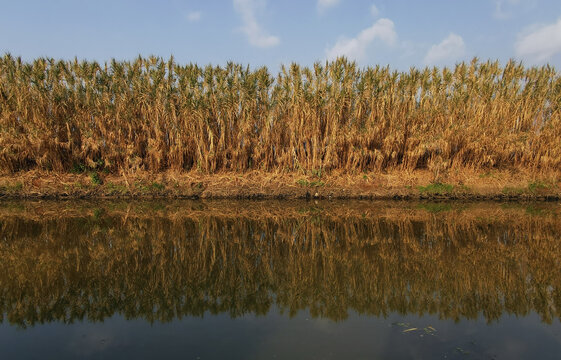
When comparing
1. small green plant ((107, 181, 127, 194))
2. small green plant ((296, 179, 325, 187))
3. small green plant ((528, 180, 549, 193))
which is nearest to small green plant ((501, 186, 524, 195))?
small green plant ((528, 180, 549, 193))

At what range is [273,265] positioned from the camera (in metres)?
8.41

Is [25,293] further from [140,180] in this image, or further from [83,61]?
[83,61]

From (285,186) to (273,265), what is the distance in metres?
9.67

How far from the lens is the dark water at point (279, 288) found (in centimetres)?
529

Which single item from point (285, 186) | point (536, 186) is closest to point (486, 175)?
point (536, 186)

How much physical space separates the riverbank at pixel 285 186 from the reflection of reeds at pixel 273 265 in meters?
3.98

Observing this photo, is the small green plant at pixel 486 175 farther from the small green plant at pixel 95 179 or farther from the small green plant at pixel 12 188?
the small green plant at pixel 12 188

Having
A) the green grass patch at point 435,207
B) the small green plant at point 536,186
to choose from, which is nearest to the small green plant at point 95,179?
the green grass patch at point 435,207

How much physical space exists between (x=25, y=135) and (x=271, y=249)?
14.6 meters

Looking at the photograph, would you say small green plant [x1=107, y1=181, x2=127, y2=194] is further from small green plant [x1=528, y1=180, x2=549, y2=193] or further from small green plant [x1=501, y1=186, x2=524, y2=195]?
small green plant [x1=528, y1=180, x2=549, y2=193]

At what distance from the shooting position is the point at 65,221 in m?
12.3

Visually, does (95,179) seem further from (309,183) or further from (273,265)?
(273,265)

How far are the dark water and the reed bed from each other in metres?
6.47

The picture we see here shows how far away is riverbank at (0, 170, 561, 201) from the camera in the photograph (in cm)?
1741
